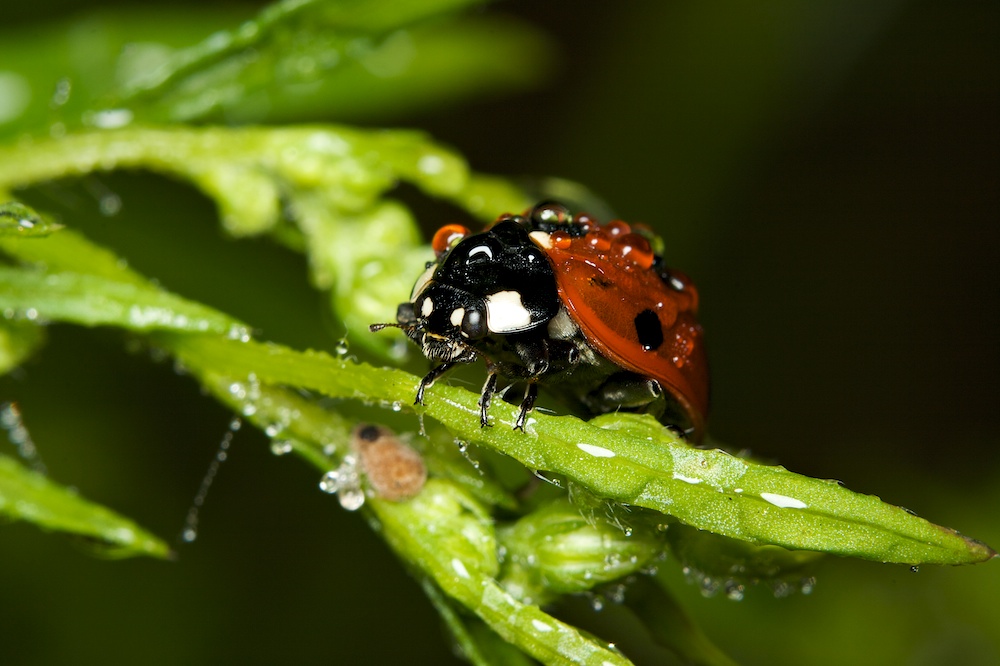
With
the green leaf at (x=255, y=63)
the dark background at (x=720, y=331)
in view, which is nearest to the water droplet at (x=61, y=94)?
the green leaf at (x=255, y=63)

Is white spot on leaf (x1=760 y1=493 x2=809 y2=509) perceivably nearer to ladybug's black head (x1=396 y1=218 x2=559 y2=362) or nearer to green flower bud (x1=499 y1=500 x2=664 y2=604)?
green flower bud (x1=499 y1=500 x2=664 y2=604)

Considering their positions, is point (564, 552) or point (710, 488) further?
point (564, 552)


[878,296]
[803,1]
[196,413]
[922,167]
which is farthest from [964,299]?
[196,413]

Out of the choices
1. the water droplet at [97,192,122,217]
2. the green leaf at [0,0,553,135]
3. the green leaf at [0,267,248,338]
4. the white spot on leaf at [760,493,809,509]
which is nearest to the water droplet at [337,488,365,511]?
the green leaf at [0,267,248,338]

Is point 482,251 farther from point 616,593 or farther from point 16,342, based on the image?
point 16,342

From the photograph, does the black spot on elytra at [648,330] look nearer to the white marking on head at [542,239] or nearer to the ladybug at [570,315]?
the ladybug at [570,315]

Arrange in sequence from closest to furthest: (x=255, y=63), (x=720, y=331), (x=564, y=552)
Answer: (x=564, y=552)
(x=255, y=63)
(x=720, y=331)

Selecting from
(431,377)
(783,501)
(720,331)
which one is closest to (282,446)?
(431,377)
